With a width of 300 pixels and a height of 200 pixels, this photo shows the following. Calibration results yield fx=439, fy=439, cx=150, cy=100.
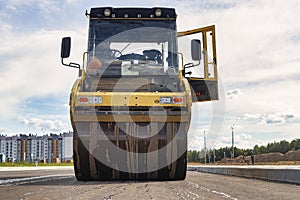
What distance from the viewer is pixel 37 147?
107250mm

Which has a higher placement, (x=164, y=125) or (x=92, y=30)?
(x=92, y=30)

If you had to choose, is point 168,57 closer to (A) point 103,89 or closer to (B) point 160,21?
(B) point 160,21

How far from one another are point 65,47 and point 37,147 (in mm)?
100388

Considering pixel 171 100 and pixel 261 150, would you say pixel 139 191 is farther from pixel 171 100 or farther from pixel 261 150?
pixel 261 150

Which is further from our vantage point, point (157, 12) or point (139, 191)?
point (157, 12)

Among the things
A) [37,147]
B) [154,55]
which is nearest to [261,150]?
[37,147]

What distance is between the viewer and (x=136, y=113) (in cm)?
1008

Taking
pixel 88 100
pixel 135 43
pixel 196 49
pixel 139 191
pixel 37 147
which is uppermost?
pixel 135 43

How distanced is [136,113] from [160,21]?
311 centimetres

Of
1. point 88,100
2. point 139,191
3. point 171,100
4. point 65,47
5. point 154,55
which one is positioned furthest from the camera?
point 154,55

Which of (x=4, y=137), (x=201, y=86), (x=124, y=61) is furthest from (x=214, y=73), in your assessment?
(x=4, y=137)

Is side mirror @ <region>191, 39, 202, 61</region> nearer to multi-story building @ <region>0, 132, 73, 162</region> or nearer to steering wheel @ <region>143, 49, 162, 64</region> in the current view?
steering wheel @ <region>143, 49, 162, 64</region>

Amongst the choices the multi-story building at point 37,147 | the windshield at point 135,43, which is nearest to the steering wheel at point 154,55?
the windshield at point 135,43

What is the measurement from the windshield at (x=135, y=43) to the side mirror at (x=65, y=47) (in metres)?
0.73
